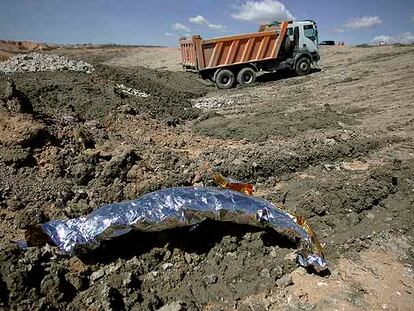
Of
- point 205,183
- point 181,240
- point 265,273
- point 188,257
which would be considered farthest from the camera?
point 205,183

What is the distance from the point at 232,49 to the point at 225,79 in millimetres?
1152

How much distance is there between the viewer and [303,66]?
15.3m

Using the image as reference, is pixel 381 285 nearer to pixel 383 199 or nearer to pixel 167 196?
pixel 383 199

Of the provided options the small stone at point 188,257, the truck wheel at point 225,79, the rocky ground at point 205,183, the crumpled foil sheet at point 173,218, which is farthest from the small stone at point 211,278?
the truck wheel at point 225,79

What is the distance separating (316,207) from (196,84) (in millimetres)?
10931

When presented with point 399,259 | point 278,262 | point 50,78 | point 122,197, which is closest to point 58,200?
point 122,197

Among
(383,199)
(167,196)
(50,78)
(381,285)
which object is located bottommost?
(381,285)

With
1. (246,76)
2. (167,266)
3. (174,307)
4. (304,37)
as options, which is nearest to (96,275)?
(167,266)

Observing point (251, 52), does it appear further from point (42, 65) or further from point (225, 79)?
point (42, 65)

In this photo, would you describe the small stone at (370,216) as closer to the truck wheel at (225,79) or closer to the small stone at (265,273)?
the small stone at (265,273)

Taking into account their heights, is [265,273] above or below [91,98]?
below

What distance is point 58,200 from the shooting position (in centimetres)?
445

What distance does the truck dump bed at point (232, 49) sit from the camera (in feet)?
44.3

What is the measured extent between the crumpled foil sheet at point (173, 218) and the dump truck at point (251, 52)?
10481 millimetres
